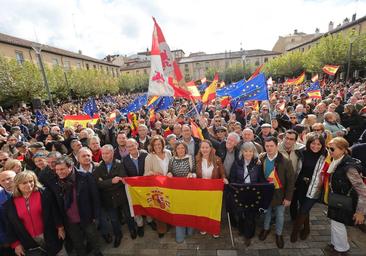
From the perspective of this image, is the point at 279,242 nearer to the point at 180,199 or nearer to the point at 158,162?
the point at 180,199

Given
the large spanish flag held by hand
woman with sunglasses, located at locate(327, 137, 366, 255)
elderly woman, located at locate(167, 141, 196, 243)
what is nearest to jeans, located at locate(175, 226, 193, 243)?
elderly woman, located at locate(167, 141, 196, 243)

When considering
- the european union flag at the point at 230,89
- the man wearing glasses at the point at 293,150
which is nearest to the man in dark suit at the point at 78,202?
the man wearing glasses at the point at 293,150

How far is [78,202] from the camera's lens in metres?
3.46

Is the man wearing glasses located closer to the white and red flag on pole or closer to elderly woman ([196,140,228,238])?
elderly woman ([196,140,228,238])

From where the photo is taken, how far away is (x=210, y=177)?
12.6 ft

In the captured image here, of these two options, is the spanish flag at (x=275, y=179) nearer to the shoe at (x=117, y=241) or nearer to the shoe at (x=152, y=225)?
the shoe at (x=152, y=225)

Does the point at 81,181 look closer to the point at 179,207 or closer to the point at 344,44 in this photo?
the point at 179,207

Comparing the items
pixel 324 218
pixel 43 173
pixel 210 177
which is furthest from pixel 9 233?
pixel 324 218

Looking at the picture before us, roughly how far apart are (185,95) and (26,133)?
871 cm

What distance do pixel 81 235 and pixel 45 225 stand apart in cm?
68

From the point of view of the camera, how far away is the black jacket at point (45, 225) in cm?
300

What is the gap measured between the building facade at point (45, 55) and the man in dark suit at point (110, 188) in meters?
18.8

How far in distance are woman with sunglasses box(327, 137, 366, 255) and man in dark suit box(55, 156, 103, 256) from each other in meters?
3.63

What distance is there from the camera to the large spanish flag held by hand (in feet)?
11.9
